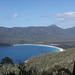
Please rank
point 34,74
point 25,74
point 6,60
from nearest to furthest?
1. point 25,74
2. point 34,74
3. point 6,60

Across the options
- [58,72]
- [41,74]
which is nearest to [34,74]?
[41,74]

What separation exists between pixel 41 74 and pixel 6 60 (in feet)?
18.9

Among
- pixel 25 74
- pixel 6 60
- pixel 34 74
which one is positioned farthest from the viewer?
pixel 6 60

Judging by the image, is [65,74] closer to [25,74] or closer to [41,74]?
[41,74]

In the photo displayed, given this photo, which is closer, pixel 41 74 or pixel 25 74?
pixel 25 74

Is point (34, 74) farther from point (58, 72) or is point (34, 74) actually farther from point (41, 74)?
point (58, 72)

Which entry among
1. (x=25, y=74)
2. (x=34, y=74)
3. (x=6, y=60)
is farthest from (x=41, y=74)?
(x=6, y=60)

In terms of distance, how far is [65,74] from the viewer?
586 inches

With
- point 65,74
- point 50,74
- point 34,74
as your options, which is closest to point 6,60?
point 34,74

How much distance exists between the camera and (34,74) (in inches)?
608

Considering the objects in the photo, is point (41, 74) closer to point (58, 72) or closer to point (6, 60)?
point (58, 72)

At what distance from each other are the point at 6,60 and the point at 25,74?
5.93 meters

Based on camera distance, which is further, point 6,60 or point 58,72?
point 6,60

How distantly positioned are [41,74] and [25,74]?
8.36ft
